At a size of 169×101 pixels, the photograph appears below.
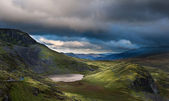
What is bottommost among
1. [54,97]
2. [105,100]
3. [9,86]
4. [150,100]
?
[150,100]

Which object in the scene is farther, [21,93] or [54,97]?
[54,97]

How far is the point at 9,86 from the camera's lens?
89688mm

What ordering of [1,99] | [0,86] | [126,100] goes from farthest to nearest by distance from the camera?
[126,100]
[0,86]
[1,99]

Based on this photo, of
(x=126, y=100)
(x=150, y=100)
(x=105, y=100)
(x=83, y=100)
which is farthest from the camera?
(x=150, y=100)

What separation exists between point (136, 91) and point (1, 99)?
161 metres

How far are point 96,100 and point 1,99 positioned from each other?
71.8 metres

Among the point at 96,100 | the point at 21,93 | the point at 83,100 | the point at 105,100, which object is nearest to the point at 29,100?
the point at 21,93

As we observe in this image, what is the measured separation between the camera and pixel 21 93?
89188 mm

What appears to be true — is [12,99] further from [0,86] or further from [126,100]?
[126,100]

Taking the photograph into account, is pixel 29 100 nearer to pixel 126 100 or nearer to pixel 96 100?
pixel 96 100

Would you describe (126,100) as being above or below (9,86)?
below

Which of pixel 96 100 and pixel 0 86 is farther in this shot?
pixel 96 100

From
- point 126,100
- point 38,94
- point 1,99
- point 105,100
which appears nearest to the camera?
point 1,99

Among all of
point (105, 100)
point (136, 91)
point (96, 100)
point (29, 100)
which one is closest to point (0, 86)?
point (29, 100)
